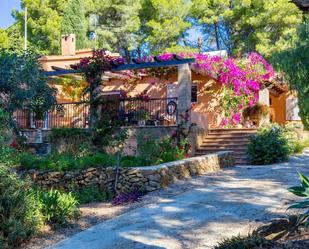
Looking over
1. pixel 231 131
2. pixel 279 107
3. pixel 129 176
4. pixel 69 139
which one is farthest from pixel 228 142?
pixel 279 107

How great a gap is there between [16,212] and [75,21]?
26.1 m

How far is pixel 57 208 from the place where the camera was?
842 cm

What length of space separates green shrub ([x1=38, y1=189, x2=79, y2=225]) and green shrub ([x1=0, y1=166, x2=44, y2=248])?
19 cm

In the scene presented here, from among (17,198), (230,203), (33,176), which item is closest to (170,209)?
(230,203)

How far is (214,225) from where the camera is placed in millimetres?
7461

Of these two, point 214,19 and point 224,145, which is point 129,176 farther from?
point 214,19

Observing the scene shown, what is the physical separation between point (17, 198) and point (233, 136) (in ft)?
36.0

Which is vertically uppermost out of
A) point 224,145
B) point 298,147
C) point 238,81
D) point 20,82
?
point 238,81

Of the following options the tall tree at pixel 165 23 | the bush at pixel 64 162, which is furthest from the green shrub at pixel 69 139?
the tall tree at pixel 165 23

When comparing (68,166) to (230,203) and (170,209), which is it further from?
(230,203)

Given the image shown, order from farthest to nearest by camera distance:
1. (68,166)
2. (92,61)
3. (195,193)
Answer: (92,61) → (68,166) → (195,193)

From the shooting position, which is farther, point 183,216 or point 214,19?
point 214,19

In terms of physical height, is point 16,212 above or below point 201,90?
below

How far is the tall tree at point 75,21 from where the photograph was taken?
31.9m
